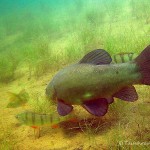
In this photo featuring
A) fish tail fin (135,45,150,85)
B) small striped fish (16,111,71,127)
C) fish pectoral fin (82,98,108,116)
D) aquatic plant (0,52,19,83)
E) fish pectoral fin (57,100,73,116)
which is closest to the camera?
fish tail fin (135,45,150,85)

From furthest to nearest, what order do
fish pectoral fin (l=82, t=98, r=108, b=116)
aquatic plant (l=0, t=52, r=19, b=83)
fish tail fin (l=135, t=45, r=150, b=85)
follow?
aquatic plant (l=0, t=52, r=19, b=83)
fish pectoral fin (l=82, t=98, r=108, b=116)
fish tail fin (l=135, t=45, r=150, b=85)

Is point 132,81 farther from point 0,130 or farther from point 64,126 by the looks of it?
point 0,130

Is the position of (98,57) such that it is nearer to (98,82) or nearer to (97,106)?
(98,82)

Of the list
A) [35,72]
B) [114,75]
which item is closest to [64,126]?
[114,75]

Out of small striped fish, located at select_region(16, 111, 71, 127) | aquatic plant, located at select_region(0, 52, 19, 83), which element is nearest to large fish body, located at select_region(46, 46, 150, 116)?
small striped fish, located at select_region(16, 111, 71, 127)

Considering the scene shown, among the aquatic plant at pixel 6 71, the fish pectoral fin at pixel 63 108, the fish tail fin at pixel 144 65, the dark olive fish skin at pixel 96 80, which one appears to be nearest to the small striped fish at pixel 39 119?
the fish pectoral fin at pixel 63 108

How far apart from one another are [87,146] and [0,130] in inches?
90.4

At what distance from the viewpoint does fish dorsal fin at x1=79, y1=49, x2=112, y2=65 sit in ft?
13.5

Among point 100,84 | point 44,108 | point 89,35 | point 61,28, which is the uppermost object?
point 61,28

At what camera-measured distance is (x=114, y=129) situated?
14.1ft

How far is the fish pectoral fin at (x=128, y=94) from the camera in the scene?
13.0 feet

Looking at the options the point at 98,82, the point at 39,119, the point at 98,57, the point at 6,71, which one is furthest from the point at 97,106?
the point at 6,71

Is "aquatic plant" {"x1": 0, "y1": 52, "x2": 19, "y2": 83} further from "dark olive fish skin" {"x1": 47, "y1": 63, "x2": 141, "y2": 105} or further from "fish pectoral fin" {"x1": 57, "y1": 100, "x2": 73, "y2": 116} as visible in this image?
"dark olive fish skin" {"x1": 47, "y1": 63, "x2": 141, "y2": 105}

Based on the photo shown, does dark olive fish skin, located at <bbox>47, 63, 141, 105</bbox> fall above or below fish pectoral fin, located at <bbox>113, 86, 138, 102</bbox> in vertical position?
above
